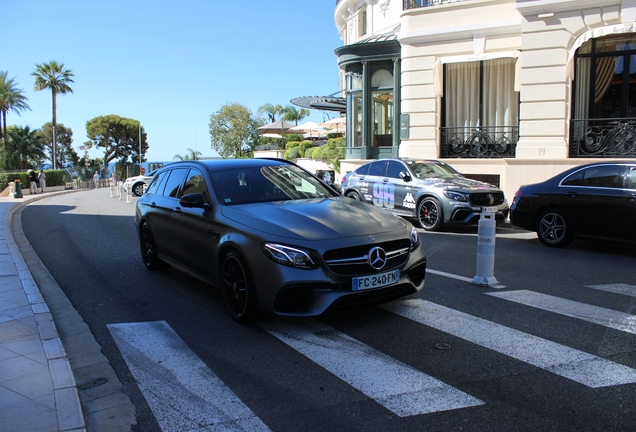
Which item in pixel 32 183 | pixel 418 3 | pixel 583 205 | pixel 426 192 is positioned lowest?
pixel 583 205

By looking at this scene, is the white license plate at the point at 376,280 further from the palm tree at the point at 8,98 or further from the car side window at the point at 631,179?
the palm tree at the point at 8,98

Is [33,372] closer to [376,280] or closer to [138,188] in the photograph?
[376,280]

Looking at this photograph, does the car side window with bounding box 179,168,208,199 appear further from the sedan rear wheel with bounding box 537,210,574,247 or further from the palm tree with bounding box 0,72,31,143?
the palm tree with bounding box 0,72,31,143

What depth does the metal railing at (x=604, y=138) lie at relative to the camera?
14570 mm

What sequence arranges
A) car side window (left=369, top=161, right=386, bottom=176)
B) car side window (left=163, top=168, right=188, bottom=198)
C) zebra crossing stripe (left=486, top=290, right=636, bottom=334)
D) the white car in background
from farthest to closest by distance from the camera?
the white car in background, car side window (left=369, top=161, right=386, bottom=176), car side window (left=163, top=168, right=188, bottom=198), zebra crossing stripe (left=486, top=290, right=636, bottom=334)

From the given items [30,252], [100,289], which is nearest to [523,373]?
[100,289]

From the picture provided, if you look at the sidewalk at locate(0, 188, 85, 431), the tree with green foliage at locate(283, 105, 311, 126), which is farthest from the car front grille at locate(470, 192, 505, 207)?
the tree with green foliage at locate(283, 105, 311, 126)

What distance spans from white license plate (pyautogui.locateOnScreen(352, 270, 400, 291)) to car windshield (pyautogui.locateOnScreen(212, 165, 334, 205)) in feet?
5.41

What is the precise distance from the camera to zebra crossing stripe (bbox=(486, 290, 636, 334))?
533cm

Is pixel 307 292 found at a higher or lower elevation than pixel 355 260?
lower

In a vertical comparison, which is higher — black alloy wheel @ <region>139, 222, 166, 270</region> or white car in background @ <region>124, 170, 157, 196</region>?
white car in background @ <region>124, 170, 157, 196</region>

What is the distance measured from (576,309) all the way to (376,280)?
2.37 metres

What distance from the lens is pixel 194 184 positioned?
6.75 meters

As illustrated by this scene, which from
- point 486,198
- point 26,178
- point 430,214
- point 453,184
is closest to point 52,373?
point 430,214
